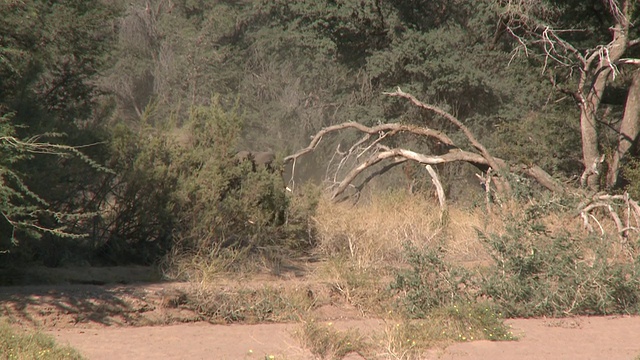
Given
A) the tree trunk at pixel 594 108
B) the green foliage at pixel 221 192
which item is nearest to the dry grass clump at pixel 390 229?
the green foliage at pixel 221 192

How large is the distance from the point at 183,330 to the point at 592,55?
8559 millimetres

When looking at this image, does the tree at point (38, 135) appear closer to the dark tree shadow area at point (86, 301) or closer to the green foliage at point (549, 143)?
the dark tree shadow area at point (86, 301)

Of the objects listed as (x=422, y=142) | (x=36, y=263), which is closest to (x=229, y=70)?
(x=422, y=142)

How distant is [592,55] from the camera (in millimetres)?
14680

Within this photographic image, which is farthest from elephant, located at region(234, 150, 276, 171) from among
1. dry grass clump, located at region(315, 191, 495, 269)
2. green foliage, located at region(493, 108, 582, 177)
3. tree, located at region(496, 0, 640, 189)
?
green foliage, located at region(493, 108, 582, 177)

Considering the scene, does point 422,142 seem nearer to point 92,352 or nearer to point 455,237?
point 455,237

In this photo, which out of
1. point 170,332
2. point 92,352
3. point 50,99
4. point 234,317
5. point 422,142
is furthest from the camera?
→ point 422,142

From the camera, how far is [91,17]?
1465 cm

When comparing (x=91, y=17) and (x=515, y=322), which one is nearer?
→ (x=515, y=322)

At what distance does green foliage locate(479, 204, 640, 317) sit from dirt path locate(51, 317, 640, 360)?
23 centimetres

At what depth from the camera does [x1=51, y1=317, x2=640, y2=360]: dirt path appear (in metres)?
8.14

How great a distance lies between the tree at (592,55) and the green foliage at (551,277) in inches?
176

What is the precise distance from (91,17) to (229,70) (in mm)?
17779

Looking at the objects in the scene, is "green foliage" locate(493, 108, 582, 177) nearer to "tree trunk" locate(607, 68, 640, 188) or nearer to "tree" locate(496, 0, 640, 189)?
"tree" locate(496, 0, 640, 189)
